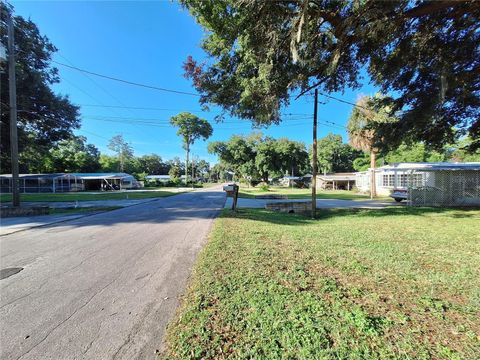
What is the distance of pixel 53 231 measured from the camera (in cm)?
753

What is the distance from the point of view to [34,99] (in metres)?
16.0

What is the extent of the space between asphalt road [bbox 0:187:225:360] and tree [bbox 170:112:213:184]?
42650 millimetres

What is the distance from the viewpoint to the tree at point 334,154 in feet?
186

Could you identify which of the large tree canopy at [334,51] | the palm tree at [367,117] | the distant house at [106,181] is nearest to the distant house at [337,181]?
the palm tree at [367,117]

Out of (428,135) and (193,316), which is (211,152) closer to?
(428,135)

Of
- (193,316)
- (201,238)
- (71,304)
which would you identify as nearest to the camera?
(193,316)

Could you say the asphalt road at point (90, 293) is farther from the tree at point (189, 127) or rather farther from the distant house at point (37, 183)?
the tree at point (189, 127)

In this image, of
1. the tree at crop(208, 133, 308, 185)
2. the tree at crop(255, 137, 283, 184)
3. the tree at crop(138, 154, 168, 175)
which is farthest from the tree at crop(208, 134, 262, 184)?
the tree at crop(138, 154, 168, 175)

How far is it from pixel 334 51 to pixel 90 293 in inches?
308

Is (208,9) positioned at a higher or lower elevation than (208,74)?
higher

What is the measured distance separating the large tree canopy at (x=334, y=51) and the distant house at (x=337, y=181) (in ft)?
103

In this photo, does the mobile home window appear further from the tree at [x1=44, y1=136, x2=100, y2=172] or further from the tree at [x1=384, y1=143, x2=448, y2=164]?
the tree at [x1=44, y1=136, x2=100, y2=172]

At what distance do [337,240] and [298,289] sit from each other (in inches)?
130

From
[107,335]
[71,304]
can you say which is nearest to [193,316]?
[107,335]
